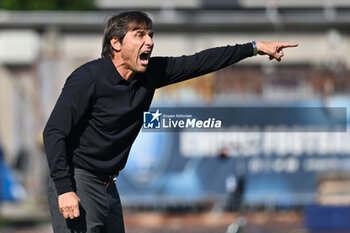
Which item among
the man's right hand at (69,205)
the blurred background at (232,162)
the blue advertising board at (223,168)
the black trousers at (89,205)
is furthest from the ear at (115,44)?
the blue advertising board at (223,168)

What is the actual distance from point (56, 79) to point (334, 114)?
48.7 ft

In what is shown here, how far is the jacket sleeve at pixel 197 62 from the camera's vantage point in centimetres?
572

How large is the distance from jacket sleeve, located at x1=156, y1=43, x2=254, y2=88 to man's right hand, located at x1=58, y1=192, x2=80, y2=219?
3.46 ft

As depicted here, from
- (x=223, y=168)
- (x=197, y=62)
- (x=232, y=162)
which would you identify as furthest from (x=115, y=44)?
(x=232, y=162)

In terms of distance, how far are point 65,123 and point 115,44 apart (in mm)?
620

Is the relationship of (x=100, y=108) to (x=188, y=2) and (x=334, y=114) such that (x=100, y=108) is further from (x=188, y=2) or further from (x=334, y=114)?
(x=188, y=2)

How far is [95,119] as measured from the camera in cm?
532

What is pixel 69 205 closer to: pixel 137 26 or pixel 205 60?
pixel 137 26

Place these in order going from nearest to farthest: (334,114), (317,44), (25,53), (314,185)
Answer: (334,114)
(314,185)
(317,44)
(25,53)

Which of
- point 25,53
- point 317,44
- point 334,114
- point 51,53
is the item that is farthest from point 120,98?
point 25,53

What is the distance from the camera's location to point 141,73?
552 cm

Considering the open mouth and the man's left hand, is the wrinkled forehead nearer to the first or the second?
the open mouth

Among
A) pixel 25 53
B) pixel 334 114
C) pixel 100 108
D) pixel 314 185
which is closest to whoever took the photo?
pixel 100 108

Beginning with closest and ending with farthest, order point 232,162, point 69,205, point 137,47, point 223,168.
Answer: point 69,205, point 137,47, point 223,168, point 232,162
